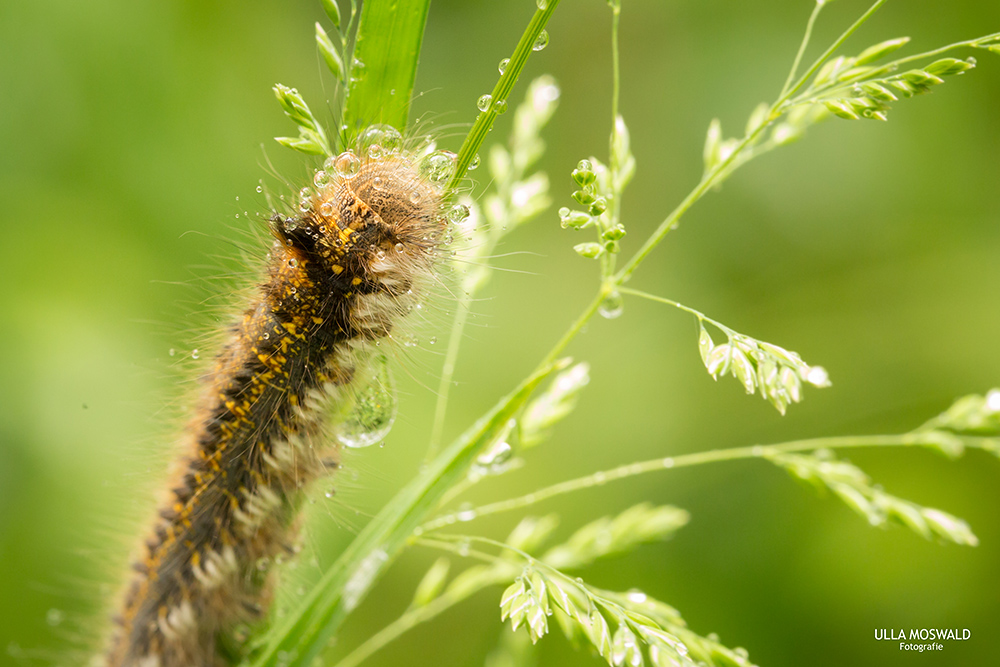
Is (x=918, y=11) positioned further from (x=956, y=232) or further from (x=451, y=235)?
(x=451, y=235)

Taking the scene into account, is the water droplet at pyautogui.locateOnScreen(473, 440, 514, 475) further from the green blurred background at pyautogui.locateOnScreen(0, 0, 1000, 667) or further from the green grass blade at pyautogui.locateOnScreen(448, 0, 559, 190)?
the green blurred background at pyautogui.locateOnScreen(0, 0, 1000, 667)

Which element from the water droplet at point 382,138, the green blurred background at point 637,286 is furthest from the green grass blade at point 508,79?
the green blurred background at point 637,286

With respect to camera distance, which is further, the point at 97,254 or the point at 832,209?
the point at 832,209

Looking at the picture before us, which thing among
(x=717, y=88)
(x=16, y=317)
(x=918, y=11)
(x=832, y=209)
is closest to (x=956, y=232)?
(x=832, y=209)

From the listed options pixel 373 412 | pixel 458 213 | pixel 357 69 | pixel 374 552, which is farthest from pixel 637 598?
pixel 357 69

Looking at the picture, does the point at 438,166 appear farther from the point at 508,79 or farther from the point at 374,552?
the point at 374,552
